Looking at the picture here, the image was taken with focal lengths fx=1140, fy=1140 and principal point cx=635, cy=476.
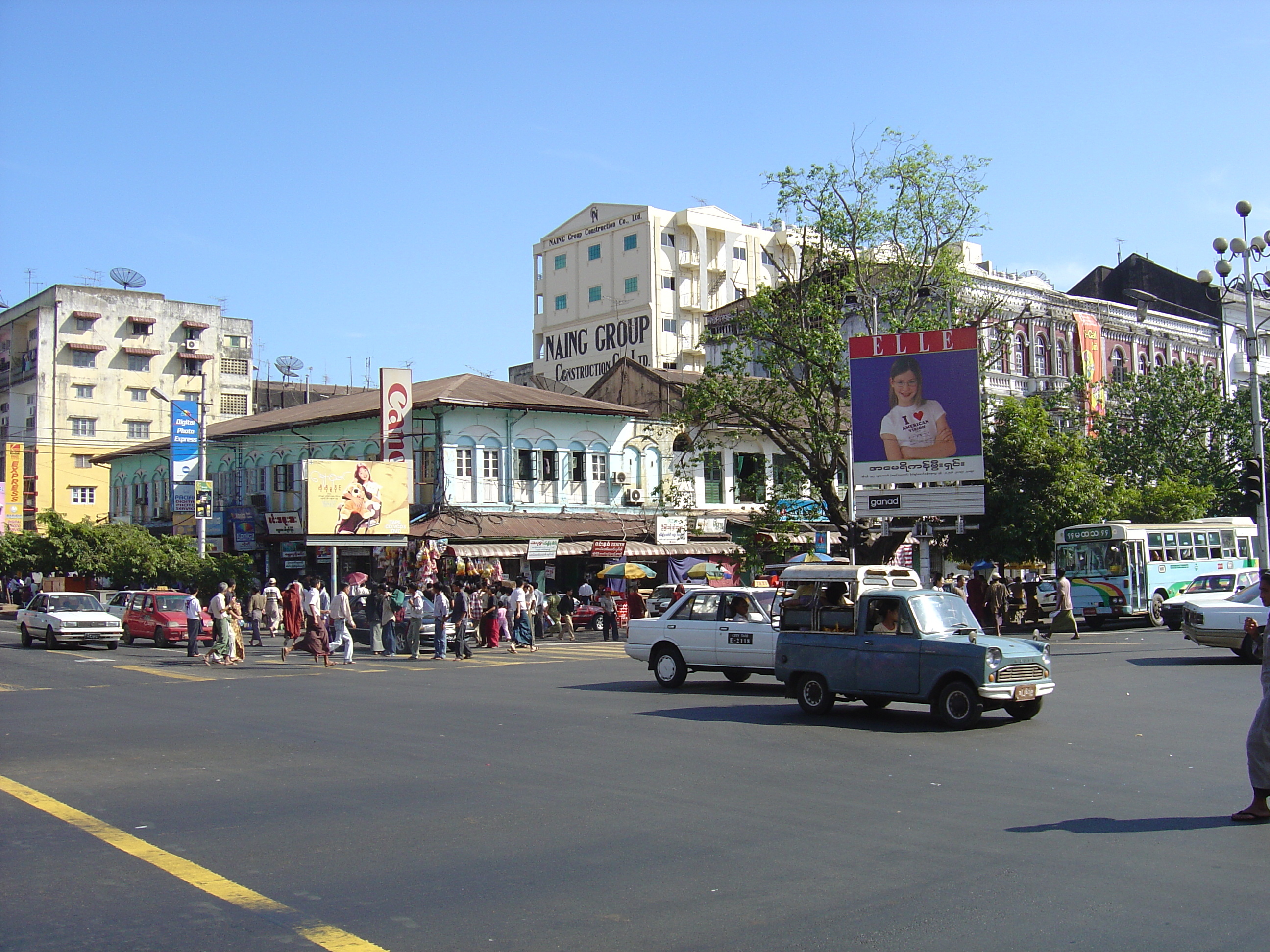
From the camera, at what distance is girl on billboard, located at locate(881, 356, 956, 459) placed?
Result: 1091 inches

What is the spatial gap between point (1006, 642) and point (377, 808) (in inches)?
317

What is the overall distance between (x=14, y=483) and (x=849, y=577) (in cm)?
6366

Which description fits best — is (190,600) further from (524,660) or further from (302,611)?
(524,660)

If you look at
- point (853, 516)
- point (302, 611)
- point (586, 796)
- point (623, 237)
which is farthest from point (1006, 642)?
point (623, 237)

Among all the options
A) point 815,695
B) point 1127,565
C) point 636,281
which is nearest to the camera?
point 815,695

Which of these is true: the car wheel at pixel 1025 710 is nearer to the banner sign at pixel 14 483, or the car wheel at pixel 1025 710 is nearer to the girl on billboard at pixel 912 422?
the girl on billboard at pixel 912 422

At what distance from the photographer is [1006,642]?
13.7 meters

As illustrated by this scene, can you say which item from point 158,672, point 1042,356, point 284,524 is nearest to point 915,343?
point 158,672

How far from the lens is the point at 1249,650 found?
2048 centimetres

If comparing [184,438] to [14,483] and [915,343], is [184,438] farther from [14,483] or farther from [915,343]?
[14,483]

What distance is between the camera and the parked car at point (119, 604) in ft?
110

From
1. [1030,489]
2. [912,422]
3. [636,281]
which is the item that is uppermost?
[636,281]

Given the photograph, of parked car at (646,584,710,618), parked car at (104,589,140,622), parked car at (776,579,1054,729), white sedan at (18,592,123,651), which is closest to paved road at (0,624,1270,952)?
parked car at (776,579,1054,729)

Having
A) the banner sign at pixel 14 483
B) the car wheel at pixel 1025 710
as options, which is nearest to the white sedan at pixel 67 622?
the car wheel at pixel 1025 710
